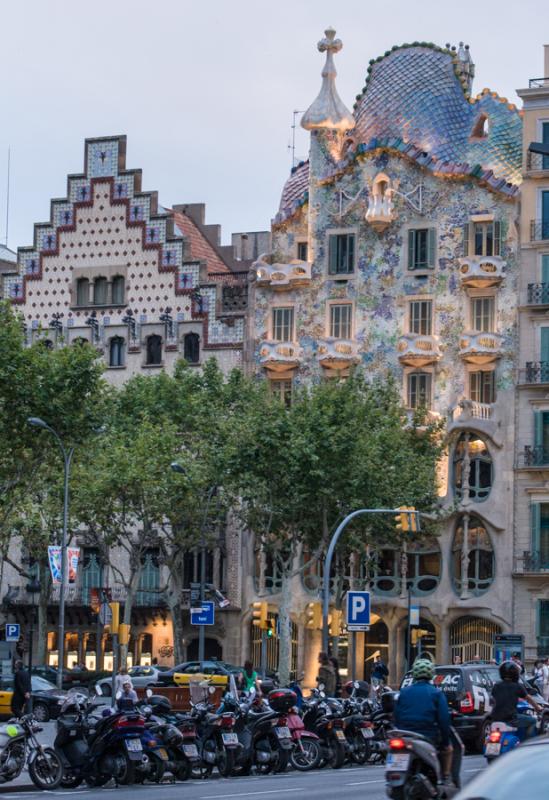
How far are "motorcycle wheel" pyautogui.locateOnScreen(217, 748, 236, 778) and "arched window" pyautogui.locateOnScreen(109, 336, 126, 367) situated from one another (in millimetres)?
45962

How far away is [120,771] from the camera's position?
92.3ft

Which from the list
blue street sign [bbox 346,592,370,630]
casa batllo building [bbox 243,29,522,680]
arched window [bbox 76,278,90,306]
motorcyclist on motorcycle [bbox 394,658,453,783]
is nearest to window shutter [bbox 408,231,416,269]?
casa batllo building [bbox 243,29,522,680]

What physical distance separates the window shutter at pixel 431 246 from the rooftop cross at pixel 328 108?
598 centimetres

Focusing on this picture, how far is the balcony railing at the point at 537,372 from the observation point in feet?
218

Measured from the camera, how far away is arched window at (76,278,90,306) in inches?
3049

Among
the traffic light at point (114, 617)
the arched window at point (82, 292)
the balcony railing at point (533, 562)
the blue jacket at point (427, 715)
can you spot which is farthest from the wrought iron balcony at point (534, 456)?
the blue jacket at point (427, 715)

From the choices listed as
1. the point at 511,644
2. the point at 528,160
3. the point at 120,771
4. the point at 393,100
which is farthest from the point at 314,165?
the point at 120,771

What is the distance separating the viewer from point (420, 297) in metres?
69.7

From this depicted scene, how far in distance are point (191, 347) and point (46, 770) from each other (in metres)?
48.0

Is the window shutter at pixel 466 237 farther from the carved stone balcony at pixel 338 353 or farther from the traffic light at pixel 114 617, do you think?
the traffic light at pixel 114 617

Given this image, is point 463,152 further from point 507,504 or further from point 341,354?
point 507,504

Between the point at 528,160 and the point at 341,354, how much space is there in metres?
10.3

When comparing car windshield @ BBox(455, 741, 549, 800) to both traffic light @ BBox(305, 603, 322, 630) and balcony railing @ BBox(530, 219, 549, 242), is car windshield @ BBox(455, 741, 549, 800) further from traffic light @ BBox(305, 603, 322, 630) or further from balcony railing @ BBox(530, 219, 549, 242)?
balcony railing @ BBox(530, 219, 549, 242)

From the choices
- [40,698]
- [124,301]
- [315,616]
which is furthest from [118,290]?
[40,698]
